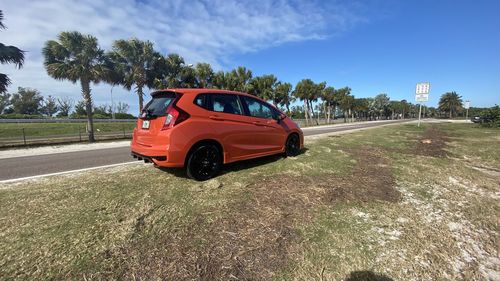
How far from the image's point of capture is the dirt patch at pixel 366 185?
3.62 metres

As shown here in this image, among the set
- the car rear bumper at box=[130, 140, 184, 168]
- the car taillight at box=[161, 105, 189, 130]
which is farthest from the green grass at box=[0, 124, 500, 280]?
the car taillight at box=[161, 105, 189, 130]

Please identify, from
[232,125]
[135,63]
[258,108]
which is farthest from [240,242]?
[135,63]

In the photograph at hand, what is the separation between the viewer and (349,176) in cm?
464

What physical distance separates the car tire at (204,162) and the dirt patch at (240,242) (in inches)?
36.7

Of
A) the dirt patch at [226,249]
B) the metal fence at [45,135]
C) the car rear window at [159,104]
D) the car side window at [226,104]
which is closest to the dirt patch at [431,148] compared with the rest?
the car side window at [226,104]

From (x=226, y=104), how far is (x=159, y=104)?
126 centimetres

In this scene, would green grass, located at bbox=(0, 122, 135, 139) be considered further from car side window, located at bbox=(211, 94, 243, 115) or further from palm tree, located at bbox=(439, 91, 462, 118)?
palm tree, located at bbox=(439, 91, 462, 118)

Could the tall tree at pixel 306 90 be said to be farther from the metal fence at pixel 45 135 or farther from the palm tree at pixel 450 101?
the palm tree at pixel 450 101

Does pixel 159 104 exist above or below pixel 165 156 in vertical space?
above

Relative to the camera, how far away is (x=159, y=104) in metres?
4.32

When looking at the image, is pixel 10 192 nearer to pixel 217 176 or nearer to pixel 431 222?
pixel 217 176

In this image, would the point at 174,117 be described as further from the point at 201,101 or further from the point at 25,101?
the point at 25,101

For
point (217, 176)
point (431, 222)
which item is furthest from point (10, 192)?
point (431, 222)

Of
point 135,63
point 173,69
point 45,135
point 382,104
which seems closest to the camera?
point 45,135
